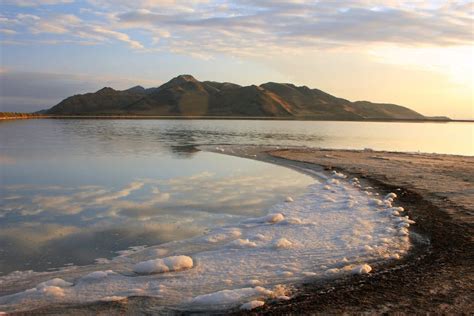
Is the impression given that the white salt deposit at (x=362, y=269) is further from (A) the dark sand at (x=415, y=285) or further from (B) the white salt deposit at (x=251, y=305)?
(B) the white salt deposit at (x=251, y=305)

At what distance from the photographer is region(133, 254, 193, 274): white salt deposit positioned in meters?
8.11

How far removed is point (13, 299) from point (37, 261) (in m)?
1.92

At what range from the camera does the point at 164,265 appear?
323 inches

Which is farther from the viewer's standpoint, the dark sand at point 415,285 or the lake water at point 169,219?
the lake water at point 169,219

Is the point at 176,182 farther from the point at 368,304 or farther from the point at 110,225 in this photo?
the point at 368,304

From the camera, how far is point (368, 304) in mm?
6555

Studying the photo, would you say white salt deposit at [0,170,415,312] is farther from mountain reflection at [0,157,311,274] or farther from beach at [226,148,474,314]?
mountain reflection at [0,157,311,274]

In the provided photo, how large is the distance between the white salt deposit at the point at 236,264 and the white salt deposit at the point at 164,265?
2cm

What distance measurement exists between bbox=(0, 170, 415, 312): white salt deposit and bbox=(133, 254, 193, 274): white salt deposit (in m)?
0.02

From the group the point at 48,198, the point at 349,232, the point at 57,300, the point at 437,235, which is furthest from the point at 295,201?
the point at 57,300

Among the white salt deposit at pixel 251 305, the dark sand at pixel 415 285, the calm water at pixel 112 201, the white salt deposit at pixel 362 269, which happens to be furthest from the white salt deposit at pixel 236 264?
the calm water at pixel 112 201

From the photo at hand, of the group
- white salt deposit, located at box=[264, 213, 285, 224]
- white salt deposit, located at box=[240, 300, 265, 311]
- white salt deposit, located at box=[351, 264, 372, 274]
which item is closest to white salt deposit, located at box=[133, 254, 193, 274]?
white salt deposit, located at box=[240, 300, 265, 311]

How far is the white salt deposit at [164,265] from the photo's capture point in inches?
319

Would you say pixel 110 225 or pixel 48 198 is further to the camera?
pixel 48 198
